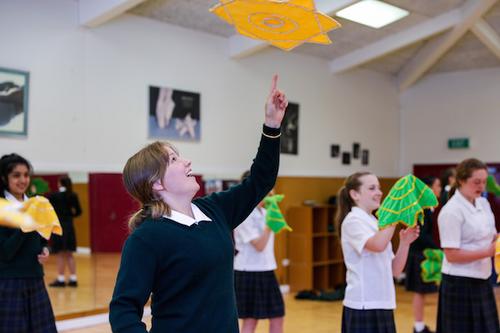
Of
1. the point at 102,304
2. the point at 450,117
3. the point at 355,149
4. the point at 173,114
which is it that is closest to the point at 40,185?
the point at 102,304

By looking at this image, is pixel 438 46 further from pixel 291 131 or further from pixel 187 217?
pixel 187 217

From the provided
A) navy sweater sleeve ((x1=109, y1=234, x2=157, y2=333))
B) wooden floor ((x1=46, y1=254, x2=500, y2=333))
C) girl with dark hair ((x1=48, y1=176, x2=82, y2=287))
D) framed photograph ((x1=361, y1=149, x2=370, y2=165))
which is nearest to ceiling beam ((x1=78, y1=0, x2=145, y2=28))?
girl with dark hair ((x1=48, y1=176, x2=82, y2=287))

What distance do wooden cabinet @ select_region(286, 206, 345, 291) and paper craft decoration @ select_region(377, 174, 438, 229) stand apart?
15.4ft

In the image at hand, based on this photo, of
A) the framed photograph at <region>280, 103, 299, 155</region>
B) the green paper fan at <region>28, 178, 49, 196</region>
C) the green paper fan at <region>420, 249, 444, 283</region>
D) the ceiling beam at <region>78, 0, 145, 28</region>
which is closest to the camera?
the green paper fan at <region>420, 249, 444, 283</region>

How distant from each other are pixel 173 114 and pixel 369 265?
4.13 m

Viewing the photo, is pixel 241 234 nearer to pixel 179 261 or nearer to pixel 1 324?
pixel 1 324

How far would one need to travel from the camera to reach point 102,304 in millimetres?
5719

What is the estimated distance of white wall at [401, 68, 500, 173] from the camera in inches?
334

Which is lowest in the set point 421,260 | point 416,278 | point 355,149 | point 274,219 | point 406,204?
point 416,278

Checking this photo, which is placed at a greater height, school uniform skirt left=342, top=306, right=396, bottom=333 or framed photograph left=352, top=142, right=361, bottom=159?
framed photograph left=352, top=142, right=361, bottom=159

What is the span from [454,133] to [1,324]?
7720 millimetres

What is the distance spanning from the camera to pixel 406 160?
948 centimetres

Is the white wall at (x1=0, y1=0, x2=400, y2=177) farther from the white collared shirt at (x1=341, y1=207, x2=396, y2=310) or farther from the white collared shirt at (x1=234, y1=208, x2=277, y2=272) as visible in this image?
the white collared shirt at (x1=341, y1=207, x2=396, y2=310)

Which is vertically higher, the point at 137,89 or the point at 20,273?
the point at 137,89
